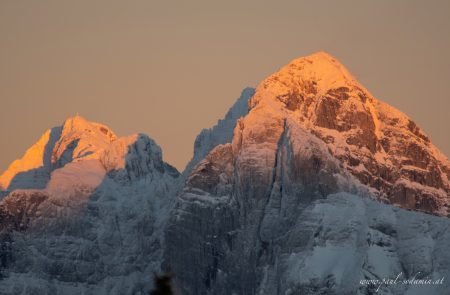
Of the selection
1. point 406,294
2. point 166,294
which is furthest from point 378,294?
point 166,294

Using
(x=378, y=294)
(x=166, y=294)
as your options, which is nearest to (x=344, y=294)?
(x=378, y=294)

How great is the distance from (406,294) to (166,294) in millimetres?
158958

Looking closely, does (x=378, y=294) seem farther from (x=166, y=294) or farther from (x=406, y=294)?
(x=166, y=294)

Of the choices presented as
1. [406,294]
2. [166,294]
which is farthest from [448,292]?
[166,294]

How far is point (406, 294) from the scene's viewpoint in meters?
200

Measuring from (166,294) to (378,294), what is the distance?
158198mm

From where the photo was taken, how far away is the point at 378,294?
199500mm

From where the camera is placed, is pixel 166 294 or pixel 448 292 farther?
pixel 448 292

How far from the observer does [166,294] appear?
43.4 metres

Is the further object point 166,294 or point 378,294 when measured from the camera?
point 378,294

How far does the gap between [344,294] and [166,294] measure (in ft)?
519

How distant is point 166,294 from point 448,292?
159715 millimetres

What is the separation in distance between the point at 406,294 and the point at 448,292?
530cm

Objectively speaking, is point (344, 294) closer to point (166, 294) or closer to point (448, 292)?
point (448, 292)
